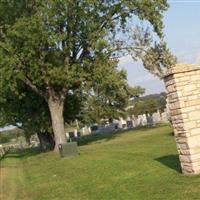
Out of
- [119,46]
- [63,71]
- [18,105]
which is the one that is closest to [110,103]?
[18,105]

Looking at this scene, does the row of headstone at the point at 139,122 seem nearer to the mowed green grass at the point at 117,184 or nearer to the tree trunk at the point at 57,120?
the tree trunk at the point at 57,120

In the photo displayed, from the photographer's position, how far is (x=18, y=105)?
49719mm

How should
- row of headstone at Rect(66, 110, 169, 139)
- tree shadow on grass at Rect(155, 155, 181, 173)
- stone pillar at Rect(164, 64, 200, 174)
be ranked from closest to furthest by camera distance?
1. stone pillar at Rect(164, 64, 200, 174)
2. tree shadow on grass at Rect(155, 155, 181, 173)
3. row of headstone at Rect(66, 110, 169, 139)

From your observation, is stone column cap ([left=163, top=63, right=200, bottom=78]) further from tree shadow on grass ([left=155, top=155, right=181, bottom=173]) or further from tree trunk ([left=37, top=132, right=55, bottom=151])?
tree trunk ([left=37, top=132, right=55, bottom=151])

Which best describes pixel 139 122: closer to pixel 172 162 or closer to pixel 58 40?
pixel 58 40

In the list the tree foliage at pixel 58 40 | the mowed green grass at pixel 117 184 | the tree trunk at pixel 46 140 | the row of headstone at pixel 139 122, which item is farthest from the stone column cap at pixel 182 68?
the row of headstone at pixel 139 122

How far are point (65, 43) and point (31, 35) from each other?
3.64m

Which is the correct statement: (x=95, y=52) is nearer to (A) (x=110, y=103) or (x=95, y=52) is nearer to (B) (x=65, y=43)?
(B) (x=65, y=43)

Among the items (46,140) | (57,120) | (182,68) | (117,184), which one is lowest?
(117,184)

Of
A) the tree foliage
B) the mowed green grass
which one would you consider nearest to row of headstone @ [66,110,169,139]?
the tree foliage

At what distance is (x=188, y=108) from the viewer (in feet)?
46.0

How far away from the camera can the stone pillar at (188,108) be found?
546 inches

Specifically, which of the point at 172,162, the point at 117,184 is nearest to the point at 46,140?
the point at 172,162

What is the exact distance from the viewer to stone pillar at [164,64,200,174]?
13.9 metres
